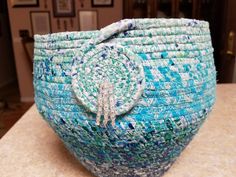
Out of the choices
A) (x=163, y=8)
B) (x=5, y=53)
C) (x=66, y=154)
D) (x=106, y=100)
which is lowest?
(x=5, y=53)

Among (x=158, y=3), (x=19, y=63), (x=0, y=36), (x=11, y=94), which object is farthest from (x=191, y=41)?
(x=0, y=36)

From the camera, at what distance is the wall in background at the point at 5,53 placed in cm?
348

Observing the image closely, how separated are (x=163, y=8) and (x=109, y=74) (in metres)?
2.31

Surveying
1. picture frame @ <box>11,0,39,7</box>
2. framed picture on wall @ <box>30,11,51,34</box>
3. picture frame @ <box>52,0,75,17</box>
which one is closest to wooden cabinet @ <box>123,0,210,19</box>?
picture frame @ <box>52,0,75,17</box>

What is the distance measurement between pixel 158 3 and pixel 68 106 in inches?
89.1

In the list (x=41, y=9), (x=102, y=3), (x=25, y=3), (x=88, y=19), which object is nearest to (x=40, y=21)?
(x=41, y=9)

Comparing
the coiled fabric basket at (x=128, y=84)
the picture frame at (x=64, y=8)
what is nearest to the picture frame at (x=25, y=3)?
the picture frame at (x=64, y=8)

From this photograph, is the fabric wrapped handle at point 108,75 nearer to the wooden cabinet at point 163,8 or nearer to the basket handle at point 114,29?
the basket handle at point 114,29

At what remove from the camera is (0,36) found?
3.45m

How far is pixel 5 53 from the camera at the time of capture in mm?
3598

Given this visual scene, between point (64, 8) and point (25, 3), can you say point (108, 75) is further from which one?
point (25, 3)

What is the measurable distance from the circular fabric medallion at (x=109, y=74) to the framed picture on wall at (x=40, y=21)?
2439 millimetres

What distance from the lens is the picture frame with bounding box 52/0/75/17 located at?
2510mm

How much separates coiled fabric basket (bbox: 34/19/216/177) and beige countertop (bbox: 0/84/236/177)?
111 mm
